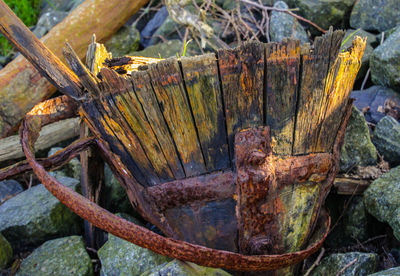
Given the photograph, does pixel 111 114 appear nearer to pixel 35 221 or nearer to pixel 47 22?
pixel 35 221

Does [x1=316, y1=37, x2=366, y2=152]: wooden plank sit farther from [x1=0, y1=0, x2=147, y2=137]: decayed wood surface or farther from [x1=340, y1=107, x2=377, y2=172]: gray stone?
[x1=0, y1=0, x2=147, y2=137]: decayed wood surface

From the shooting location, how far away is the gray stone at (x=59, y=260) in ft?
8.09

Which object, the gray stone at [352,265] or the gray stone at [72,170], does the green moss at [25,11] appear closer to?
the gray stone at [72,170]

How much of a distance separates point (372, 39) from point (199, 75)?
3.02m

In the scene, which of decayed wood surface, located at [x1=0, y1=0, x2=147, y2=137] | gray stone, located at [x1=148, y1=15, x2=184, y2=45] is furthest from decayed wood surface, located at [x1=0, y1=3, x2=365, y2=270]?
gray stone, located at [x1=148, y1=15, x2=184, y2=45]

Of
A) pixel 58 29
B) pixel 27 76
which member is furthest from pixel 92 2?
pixel 27 76

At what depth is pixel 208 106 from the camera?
176cm

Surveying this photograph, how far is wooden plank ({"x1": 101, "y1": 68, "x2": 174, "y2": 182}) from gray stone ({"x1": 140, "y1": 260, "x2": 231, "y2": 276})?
421 millimetres

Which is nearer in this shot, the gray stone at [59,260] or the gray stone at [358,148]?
the gray stone at [59,260]

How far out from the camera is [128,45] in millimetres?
4711

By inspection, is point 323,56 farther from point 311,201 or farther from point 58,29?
point 58,29

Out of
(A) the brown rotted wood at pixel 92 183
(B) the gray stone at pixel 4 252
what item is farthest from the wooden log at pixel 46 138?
(B) the gray stone at pixel 4 252

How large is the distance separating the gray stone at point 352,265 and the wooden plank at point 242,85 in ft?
3.38

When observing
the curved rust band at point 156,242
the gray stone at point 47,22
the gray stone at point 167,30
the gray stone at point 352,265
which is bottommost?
the gray stone at point 352,265
